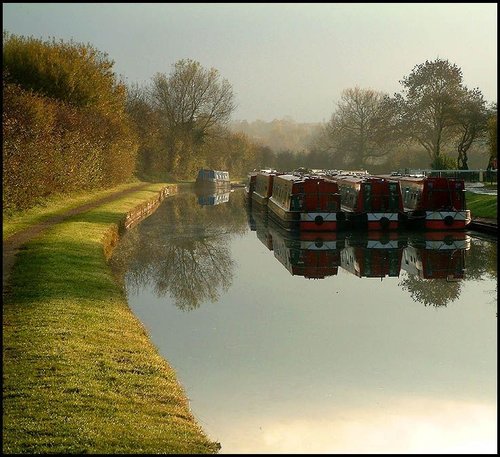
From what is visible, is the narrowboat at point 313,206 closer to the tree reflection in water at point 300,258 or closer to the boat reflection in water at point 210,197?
the tree reflection in water at point 300,258

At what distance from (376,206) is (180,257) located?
8.82 metres

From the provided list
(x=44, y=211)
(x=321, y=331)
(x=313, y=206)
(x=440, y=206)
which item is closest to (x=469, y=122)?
(x=440, y=206)

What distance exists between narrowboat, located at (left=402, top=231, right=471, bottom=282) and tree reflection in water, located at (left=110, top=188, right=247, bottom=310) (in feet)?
14.9

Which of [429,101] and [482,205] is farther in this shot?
[429,101]

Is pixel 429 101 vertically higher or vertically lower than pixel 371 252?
higher

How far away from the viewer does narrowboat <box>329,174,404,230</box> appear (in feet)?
81.4

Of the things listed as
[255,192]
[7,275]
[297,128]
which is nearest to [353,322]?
[7,275]

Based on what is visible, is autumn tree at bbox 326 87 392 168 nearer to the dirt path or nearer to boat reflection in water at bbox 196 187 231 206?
boat reflection in water at bbox 196 187 231 206

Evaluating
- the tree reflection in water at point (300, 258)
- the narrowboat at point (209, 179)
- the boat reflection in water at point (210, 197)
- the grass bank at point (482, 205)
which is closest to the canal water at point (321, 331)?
the tree reflection in water at point (300, 258)

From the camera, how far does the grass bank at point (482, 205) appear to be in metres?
27.0

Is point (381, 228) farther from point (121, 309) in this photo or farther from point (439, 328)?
point (121, 309)

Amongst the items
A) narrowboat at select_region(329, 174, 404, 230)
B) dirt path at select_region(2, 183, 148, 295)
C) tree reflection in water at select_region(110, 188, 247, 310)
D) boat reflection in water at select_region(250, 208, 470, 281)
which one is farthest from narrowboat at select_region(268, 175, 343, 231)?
dirt path at select_region(2, 183, 148, 295)

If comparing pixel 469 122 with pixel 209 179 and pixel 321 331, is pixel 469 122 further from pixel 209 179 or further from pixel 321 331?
pixel 321 331

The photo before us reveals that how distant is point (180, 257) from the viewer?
19.3m
